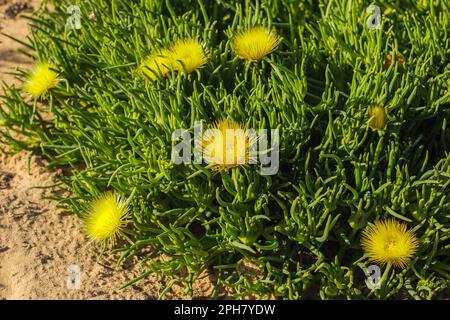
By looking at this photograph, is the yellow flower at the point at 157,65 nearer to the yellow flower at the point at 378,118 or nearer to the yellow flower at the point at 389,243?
the yellow flower at the point at 378,118

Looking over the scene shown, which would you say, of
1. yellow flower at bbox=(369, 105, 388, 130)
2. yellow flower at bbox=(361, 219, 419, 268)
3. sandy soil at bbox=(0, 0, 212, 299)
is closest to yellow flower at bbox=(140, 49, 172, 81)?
sandy soil at bbox=(0, 0, 212, 299)

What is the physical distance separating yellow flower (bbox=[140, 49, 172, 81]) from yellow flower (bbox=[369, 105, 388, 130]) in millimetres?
761

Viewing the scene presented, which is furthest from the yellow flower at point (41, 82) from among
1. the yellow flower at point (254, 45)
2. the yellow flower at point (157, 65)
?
the yellow flower at point (254, 45)

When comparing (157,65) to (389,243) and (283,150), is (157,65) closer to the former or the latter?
(283,150)

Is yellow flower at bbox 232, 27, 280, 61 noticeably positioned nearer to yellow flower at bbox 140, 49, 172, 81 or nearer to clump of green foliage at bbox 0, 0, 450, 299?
clump of green foliage at bbox 0, 0, 450, 299

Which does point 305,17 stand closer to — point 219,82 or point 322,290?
point 219,82

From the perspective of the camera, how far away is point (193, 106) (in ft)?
8.82

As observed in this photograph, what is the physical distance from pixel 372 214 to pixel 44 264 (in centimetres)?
119

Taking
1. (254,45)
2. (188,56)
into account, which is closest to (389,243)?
(254,45)

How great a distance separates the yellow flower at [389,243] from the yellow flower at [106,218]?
0.84m

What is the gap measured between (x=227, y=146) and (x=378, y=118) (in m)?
0.56

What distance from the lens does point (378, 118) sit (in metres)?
2.69

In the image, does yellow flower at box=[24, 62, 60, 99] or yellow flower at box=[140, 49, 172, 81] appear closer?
yellow flower at box=[140, 49, 172, 81]

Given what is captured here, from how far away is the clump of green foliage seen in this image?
2627mm
